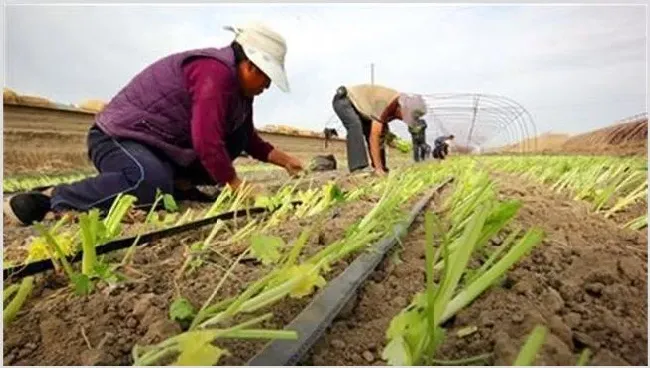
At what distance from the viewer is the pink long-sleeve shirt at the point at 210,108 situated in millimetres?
1674

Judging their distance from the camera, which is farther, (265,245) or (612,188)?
(612,188)

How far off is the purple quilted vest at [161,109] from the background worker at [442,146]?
3983 mm

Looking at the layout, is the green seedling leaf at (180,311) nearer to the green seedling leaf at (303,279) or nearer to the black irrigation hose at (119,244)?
the green seedling leaf at (303,279)

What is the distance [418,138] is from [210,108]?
2.85 meters

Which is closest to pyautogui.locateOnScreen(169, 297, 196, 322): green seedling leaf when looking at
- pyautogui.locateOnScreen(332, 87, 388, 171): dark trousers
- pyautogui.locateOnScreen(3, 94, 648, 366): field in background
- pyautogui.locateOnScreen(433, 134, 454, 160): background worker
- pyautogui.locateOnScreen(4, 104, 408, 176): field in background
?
pyautogui.locateOnScreen(3, 94, 648, 366): field in background

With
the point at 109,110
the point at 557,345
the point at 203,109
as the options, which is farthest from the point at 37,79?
the point at 557,345

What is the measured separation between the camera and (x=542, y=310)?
0.75 m

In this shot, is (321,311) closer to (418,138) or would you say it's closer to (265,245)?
(265,245)

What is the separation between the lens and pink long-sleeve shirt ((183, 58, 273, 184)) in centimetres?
167

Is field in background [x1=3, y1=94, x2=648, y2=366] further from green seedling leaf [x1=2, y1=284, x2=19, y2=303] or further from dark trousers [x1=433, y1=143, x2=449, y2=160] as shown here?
dark trousers [x1=433, y1=143, x2=449, y2=160]

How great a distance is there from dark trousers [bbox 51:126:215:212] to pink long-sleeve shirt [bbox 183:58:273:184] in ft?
0.48

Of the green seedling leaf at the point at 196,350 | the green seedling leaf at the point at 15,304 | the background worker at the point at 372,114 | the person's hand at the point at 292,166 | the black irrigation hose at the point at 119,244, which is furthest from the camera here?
the background worker at the point at 372,114

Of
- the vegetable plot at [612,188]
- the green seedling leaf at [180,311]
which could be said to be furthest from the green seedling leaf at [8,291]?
the vegetable plot at [612,188]

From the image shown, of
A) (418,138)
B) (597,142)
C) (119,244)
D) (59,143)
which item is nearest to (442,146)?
(418,138)
